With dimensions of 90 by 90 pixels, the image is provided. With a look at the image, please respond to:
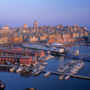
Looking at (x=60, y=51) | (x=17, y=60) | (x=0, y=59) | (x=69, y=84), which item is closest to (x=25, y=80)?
(x=69, y=84)

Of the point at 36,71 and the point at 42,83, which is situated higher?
the point at 36,71

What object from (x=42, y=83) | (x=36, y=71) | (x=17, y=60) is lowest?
(x=42, y=83)

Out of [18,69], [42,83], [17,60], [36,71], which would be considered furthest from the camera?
[17,60]

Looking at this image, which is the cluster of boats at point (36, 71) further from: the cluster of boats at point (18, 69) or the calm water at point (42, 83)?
the cluster of boats at point (18, 69)

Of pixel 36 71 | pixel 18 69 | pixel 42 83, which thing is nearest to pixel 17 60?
pixel 18 69

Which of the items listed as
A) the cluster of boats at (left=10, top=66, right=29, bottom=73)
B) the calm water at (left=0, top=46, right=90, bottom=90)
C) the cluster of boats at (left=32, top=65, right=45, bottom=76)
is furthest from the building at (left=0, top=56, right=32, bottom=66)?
the calm water at (left=0, top=46, right=90, bottom=90)

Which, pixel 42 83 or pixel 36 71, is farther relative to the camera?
pixel 36 71

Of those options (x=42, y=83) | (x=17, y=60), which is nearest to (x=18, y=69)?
(x=17, y=60)

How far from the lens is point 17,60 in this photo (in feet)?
21.6

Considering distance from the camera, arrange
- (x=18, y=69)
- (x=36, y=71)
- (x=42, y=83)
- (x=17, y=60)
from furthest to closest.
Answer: (x=17, y=60)
(x=18, y=69)
(x=36, y=71)
(x=42, y=83)

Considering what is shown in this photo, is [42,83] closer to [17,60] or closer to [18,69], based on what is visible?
[18,69]

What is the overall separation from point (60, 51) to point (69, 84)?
4224 mm

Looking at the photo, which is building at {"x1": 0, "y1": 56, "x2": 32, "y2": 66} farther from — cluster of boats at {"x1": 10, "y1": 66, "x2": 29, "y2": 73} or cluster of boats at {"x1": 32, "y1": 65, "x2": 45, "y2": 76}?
cluster of boats at {"x1": 32, "y1": 65, "x2": 45, "y2": 76}

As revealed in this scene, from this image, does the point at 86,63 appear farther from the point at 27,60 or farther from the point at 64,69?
the point at 27,60
